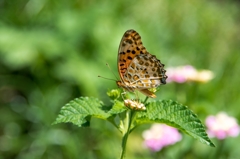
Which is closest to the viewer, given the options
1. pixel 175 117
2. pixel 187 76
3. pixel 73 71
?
pixel 175 117

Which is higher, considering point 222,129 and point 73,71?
point 73,71

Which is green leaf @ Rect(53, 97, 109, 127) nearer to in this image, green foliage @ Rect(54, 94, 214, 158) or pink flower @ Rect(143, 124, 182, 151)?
green foliage @ Rect(54, 94, 214, 158)

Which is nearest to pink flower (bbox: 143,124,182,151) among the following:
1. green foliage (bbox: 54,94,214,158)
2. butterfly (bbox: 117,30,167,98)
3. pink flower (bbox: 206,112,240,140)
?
pink flower (bbox: 206,112,240,140)

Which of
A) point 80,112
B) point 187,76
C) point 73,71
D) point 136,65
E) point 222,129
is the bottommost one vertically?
point 80,112

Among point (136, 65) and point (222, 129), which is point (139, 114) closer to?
point (136, 65)

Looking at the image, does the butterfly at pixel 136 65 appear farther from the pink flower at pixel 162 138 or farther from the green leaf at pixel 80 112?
the pink flower at pixel 162 138

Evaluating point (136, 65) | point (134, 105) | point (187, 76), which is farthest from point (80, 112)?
point (187, 76)
